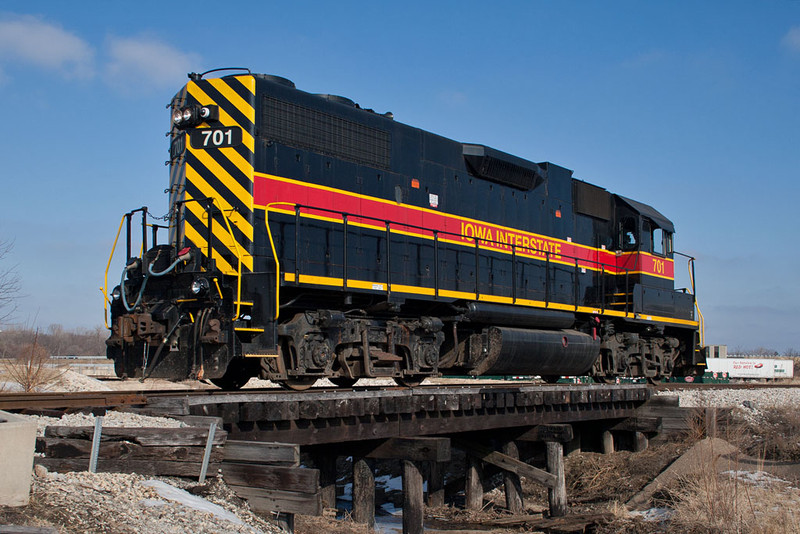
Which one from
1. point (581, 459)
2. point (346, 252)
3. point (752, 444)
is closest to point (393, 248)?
point (346, 252)

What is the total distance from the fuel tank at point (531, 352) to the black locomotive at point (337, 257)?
1.3 inches

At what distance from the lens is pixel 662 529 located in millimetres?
9281

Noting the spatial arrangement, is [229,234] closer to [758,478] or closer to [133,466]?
[133,466]

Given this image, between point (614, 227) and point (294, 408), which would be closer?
point (294, 408)

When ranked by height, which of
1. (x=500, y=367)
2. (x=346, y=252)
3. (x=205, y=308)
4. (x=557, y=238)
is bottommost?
(x=500, y=367)

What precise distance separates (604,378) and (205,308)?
9.68m

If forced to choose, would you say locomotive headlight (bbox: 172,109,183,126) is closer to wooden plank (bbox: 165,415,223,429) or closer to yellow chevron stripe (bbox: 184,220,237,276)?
yellow chevron stripe (bbox: 184,220,237,276)

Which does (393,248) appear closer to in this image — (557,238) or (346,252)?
(346,252)

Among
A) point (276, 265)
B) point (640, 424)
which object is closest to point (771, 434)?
point (640, 424)

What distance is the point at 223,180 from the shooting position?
949cm

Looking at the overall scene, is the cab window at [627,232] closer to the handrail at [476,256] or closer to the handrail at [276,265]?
the handrail at [476,256]

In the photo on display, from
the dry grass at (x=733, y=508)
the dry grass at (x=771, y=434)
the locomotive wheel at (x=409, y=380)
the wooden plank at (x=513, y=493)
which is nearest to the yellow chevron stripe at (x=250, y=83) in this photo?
the locomotive wheel at (x=409, y=380)

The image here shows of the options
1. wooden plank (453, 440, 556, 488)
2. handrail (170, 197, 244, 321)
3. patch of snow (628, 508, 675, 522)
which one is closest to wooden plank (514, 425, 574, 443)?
wooden plank (453, 440, 556, 488)

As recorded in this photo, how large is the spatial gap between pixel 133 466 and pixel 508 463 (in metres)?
7.32
